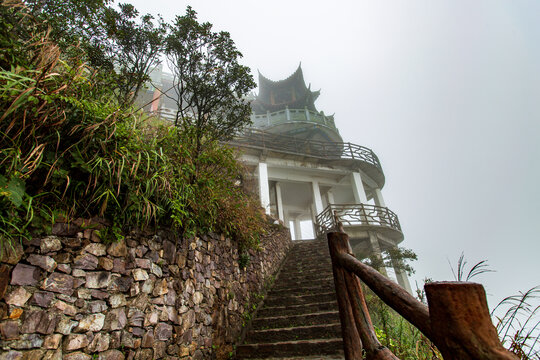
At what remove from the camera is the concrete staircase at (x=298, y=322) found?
3.40m

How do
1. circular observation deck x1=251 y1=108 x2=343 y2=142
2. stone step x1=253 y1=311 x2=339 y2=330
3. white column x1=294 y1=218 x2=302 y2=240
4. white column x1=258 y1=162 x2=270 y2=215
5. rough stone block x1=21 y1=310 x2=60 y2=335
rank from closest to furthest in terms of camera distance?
rough stone block x1=21 y1=310 x2=60 y2=335 → stone step x1=253 y1=311 x2=339 y2=330 → white column x1=258 y1=162 x2=270 y2=215 → circular observation deck x1=251 y1=108 x2=343 y2=142 → white column x1=294 y1=218 x2=302 y2=240

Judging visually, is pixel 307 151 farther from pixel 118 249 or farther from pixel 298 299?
pixel 118 249

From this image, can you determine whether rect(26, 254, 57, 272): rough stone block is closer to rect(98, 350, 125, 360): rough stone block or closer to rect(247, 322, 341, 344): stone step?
rect(98, 350, 125, 360): rough stone block

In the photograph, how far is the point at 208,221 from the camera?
3658mm

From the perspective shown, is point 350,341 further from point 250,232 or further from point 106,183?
point 250,232

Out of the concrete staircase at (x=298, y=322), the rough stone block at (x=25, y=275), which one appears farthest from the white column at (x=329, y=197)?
the rough stone block at (x=25, y=275)

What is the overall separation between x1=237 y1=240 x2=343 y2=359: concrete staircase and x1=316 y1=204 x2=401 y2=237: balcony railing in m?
4.58

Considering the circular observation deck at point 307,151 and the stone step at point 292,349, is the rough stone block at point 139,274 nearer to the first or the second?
the stone step at point 292,349

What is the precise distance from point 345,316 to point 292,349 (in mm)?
2275

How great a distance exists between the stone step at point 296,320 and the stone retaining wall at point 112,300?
67cm

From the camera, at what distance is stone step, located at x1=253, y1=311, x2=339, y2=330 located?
4004 mm

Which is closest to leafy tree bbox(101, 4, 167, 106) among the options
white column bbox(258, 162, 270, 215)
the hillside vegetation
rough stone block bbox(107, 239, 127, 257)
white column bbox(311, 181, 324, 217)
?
the hillside vegetation

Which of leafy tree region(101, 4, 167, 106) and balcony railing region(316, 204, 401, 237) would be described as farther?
balcony railing region(316, 204, 401, 237)

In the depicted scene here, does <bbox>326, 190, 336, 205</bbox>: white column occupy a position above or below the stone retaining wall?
above
